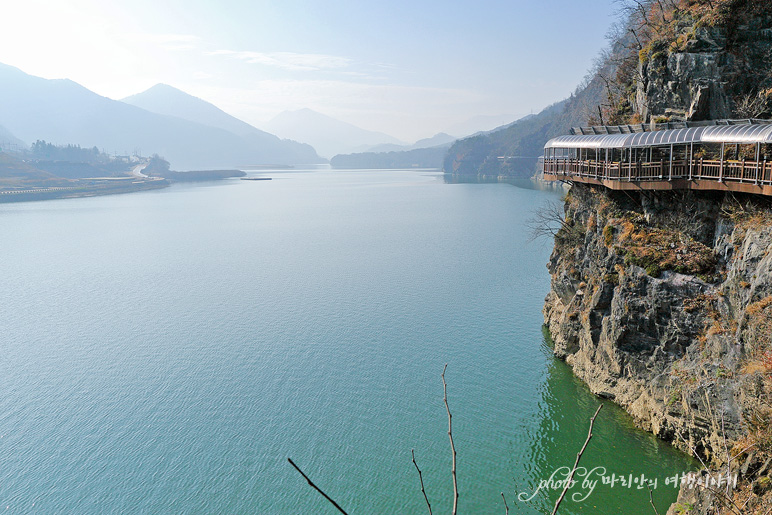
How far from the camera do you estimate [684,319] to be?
20922 mm

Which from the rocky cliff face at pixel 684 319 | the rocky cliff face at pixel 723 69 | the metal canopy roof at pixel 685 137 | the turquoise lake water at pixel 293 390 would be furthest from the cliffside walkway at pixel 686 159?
the turquoise lake water at pixel 293 390

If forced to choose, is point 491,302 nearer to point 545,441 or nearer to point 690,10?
point 545,441

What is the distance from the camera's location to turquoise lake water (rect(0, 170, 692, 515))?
2016cm

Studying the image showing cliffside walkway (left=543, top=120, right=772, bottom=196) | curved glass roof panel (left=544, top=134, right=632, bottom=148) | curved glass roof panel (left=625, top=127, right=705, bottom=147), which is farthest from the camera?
curved glass roof panel (left=544, top=134, right=632, bottom=148)

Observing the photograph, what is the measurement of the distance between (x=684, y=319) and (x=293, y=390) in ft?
66.5

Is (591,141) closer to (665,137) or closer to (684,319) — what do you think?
(665,137)

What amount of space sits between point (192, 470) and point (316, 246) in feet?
150

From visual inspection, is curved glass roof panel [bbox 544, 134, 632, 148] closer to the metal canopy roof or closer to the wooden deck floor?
the metal canopy roof

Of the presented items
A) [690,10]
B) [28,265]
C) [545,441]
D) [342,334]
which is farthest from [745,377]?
[28,265]

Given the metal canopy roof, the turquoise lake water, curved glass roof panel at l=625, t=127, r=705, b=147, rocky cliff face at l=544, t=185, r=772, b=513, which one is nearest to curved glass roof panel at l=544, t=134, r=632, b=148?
the metal canopy roof

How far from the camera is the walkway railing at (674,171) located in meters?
19.5

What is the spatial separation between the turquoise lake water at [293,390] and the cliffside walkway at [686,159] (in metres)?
11.5

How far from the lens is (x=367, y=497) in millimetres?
19531

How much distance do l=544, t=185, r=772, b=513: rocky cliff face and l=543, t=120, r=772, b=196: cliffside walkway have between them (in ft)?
3.27
